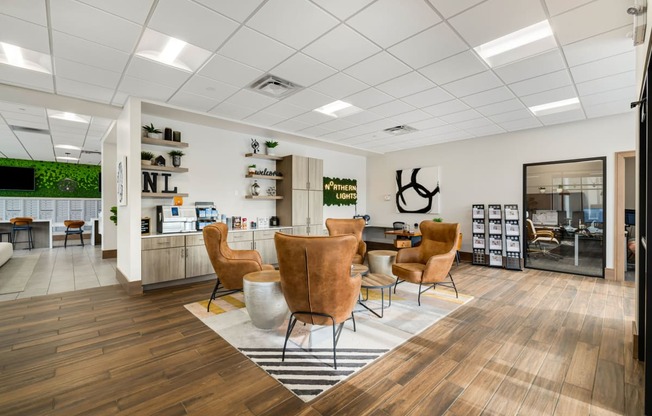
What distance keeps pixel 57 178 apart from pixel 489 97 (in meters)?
14.1

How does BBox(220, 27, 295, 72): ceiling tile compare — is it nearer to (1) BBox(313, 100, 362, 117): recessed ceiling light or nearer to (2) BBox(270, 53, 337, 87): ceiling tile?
(2) BBox(270, 53, 337, 87): ceiling tile

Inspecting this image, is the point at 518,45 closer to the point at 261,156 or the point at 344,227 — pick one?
the point at 344,227

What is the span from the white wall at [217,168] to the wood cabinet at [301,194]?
40 cm

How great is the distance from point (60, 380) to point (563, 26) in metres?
5.32

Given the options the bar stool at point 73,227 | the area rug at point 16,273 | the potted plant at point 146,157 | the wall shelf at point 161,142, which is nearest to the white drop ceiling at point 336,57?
the wall shelf at point 161,142

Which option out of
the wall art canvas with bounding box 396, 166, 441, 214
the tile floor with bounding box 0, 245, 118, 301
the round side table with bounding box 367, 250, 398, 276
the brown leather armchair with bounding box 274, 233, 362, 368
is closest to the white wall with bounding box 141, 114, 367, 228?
the tile floor with bounding box 0, 245, 118, 301

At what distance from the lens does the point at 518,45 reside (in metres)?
3.18

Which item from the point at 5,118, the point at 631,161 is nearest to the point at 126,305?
the point at 5,118

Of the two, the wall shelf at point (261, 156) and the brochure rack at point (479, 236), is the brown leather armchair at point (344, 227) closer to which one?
the wall shelf at point (261, 156)

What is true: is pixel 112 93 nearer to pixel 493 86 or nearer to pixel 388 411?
pixel 388 411

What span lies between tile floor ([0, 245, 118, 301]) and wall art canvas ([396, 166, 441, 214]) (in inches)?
275

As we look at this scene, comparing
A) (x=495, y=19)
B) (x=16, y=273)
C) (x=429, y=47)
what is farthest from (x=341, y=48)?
(x=16, y=273)

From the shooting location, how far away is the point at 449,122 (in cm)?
573

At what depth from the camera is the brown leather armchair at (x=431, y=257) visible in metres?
4.01
